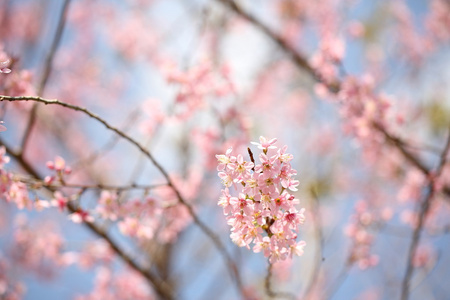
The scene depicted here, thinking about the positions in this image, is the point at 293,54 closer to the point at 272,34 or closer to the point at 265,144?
the point at 272,34

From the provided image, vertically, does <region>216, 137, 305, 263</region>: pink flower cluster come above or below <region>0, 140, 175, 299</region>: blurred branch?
below

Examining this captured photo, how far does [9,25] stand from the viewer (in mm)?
6414

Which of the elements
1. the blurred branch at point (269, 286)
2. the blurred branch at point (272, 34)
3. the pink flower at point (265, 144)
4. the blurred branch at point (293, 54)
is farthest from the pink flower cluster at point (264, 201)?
the blurred branch at point (272, 34)

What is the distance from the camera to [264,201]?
1.32 m

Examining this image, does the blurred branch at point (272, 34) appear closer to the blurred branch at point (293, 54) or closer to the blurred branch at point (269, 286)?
the blurred branch at point (293, 54)

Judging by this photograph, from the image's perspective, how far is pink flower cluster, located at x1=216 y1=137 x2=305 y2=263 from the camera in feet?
4.27

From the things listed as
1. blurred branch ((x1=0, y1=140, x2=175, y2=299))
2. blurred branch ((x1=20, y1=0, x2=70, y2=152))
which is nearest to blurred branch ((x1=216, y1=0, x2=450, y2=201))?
blurred branch ((x1=20, y1=0, x2=70, y2=152))

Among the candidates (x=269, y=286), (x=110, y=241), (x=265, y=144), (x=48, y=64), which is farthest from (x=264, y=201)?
(x=48, y=64)

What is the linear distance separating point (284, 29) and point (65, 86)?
15.4 feet

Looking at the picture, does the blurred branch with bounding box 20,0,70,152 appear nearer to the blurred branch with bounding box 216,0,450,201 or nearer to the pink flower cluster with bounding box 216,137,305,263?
the pink flower cluster with bounding box 216,137,305,263

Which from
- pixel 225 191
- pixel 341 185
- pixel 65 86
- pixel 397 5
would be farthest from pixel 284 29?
pixel 225 191

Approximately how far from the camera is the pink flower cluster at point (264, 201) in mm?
1301

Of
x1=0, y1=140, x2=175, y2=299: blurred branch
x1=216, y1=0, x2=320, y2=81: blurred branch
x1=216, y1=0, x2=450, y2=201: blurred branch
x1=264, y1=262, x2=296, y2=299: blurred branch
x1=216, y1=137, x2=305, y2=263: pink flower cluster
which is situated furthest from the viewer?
x1=216, y1=0, x2=320, y2=81: blurred branch

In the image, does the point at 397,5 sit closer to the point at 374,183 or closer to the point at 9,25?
the point at 374,183
